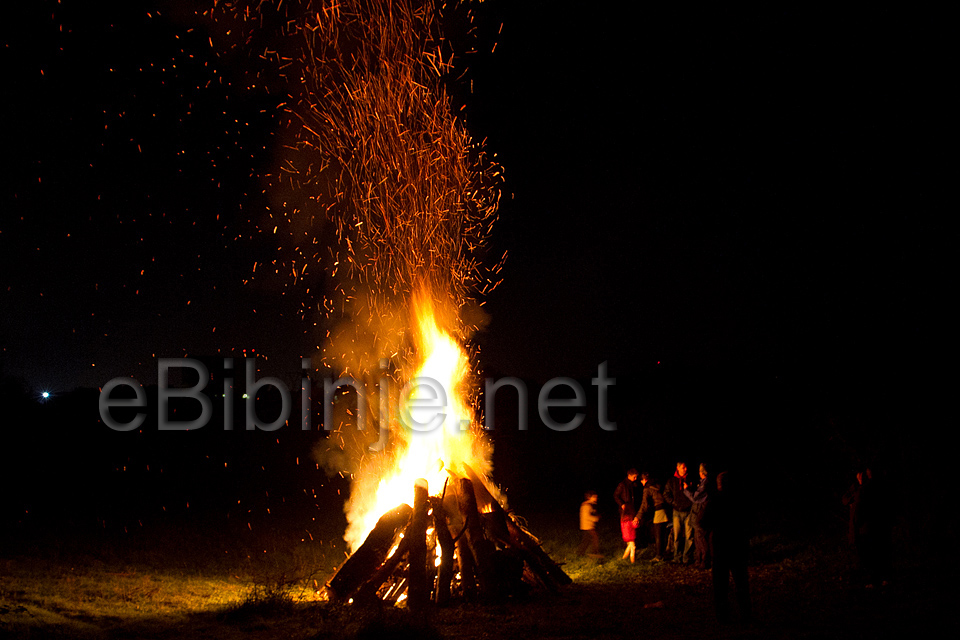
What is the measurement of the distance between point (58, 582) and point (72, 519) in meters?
7.47

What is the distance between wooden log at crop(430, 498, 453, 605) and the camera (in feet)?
30.0

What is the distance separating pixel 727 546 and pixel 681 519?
4644 mm

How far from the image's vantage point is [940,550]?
11.3 metres

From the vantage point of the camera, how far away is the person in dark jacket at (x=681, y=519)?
1188 centimetres

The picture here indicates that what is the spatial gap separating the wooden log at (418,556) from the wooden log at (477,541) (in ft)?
2.04

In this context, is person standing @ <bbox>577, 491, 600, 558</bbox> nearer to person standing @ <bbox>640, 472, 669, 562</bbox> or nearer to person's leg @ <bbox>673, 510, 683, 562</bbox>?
person standing @ <bbox>640, 472, 669, 562</bbox>

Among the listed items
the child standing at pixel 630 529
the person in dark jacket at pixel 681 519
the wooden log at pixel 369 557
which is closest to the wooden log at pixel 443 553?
the wooden log at pixel 369 557

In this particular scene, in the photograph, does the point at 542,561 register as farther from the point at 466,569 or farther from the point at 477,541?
the point at 466,569

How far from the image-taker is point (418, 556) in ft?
29.9

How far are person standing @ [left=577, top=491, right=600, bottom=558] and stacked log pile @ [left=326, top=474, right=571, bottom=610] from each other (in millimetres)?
2659

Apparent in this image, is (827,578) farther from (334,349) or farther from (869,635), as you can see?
(334,349)

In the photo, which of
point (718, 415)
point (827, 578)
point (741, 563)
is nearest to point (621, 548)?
point (827, 578)

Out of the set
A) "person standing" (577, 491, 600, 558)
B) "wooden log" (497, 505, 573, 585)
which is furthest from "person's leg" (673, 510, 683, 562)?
"wooden log" (497, 505, 573, 585)

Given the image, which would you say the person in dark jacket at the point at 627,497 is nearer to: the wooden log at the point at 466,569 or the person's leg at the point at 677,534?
the person's leg at the point at 677,534
